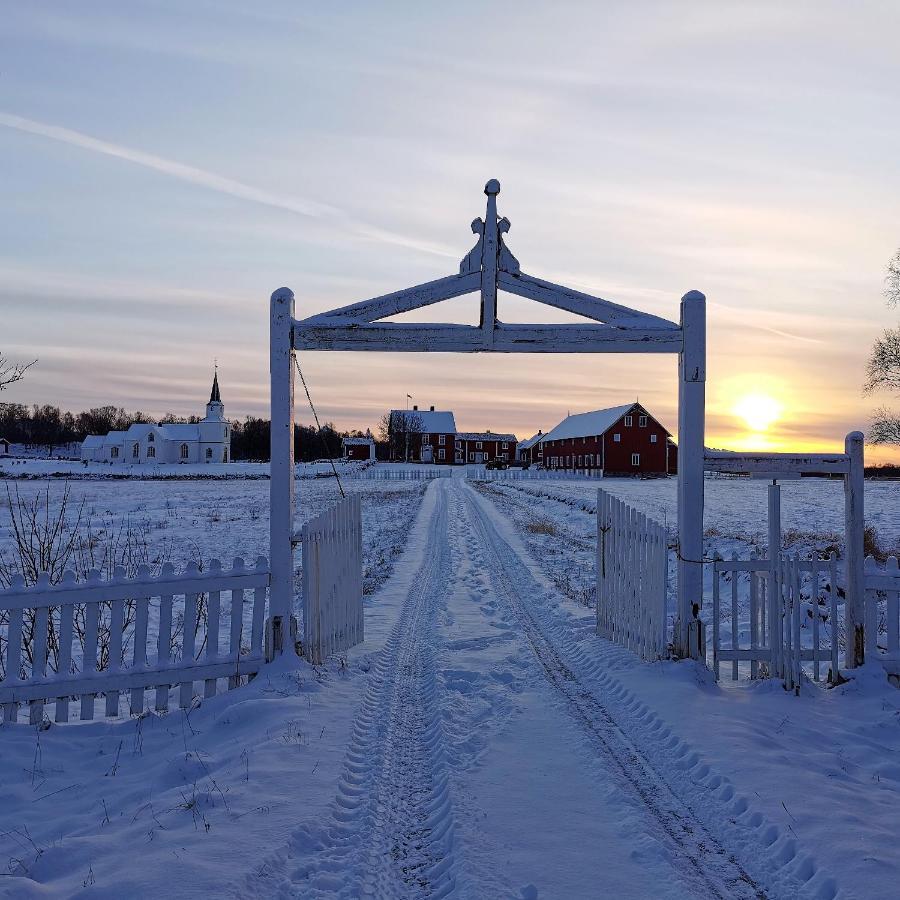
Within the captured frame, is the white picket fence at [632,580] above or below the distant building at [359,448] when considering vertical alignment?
below

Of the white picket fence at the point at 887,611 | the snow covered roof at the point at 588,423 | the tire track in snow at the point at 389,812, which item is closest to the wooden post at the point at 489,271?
the tire track in snow at the point at 389,812

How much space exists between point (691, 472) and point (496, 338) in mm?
2514

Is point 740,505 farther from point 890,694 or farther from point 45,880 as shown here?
point 45,880

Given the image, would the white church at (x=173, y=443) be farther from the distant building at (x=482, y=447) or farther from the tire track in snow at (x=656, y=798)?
the tire track in snow at (x=656, y=798)

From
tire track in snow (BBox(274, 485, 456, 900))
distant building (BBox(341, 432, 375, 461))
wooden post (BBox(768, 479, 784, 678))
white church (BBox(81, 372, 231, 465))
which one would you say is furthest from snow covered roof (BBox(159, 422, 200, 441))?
wooden post (BBox(768, 479, 784, 678))

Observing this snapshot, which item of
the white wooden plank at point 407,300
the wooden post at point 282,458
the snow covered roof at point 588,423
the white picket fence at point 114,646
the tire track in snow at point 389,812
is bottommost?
the tire track in snow at point 389,812

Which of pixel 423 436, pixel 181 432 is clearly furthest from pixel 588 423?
pixel 181 432

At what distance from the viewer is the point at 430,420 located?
10375 cm

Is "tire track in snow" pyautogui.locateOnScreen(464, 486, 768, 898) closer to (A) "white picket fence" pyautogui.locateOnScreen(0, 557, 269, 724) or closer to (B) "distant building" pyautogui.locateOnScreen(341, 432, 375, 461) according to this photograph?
(A) "white picket fence" pyautogui.locateOnScreen(0, 557, 269, 724)

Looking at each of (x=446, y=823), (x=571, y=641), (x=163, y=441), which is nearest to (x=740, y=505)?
(x=571, y=641)

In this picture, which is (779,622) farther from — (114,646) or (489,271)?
(114,646)

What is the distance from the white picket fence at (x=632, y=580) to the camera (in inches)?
301

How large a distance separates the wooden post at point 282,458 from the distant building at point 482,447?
316ft

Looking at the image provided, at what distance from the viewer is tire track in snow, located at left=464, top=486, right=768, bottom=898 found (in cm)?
369
